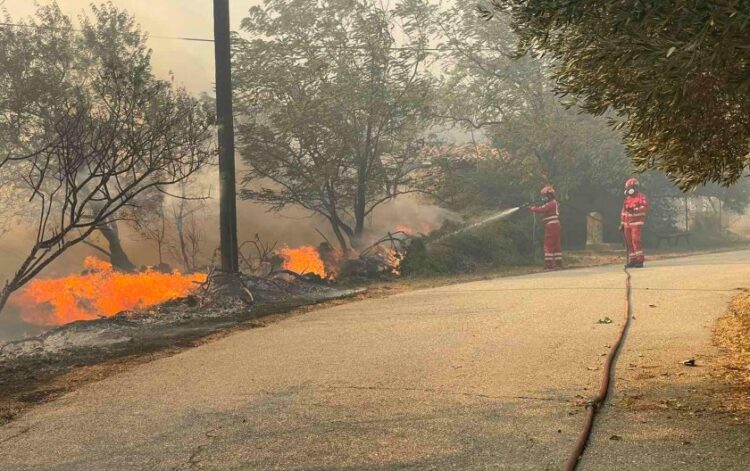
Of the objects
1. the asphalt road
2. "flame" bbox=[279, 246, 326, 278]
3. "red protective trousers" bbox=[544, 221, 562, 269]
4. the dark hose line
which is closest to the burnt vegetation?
"flame" bbox=[279, 246, 326, 278]

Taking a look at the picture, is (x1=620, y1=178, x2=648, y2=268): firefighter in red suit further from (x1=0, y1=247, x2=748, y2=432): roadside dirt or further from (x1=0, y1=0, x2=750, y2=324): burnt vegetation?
(x1=0, y1=247, x2=748, y2=432): roadside dirt

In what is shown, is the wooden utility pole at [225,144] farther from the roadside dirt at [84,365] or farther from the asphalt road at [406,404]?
the asphalt road at [406,404]

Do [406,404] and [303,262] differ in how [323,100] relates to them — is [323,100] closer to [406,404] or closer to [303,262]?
[303,262]

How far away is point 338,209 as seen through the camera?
757 inches

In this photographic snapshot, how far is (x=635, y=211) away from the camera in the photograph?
53.2 feet

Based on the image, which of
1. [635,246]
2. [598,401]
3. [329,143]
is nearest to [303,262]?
[329,143]

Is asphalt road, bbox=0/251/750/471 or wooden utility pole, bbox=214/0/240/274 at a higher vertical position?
wooden utility pole, bbox=214/0/240/274

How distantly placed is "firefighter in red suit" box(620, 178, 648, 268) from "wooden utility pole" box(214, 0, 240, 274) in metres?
9.08

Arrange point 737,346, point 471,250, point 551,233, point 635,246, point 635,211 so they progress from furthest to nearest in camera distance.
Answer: point 471,250 → point 551,233 → point 635,211 → point 635,246 → point 737,346

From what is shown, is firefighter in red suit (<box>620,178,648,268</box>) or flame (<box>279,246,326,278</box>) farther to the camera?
flame (<box>279,246,326,278</box>)

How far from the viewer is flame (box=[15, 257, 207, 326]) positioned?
41.1 feet

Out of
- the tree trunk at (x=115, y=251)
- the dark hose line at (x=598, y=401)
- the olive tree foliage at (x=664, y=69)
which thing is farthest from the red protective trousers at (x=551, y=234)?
the tree trunk at (x=115, y=251)

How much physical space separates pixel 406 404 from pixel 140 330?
18.4ft

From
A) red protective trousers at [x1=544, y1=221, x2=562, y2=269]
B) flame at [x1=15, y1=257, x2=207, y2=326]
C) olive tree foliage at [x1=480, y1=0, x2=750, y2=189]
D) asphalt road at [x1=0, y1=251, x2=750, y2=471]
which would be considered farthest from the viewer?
red protective trousers at [x1=544, y1=221, x2=562, y2=269]
